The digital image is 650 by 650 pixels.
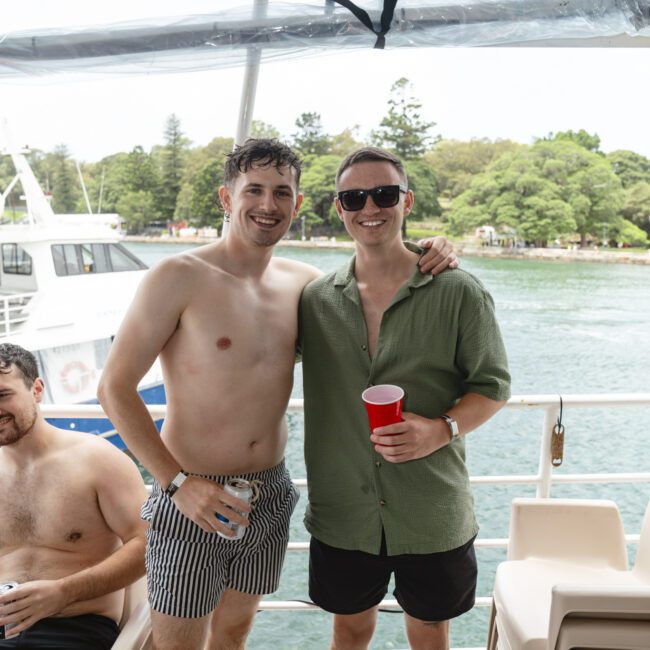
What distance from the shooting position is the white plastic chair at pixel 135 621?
1.43m

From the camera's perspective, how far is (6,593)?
4.87 feet

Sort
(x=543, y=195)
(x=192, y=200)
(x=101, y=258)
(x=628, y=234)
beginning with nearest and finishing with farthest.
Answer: (x=192, y=200)
(x=101, y=258)
(x=543, y=195)
(x=628, y=234)

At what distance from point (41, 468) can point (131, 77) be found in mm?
1155

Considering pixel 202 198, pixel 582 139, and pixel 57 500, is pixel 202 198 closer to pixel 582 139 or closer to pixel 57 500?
pixel 57 500

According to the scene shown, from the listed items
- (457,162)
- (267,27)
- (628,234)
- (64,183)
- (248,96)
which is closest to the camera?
(267,27)

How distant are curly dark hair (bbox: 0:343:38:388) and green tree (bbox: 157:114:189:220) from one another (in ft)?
22.8

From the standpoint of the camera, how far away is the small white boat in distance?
9.70m

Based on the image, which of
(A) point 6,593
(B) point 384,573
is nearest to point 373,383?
(B) point 384,573

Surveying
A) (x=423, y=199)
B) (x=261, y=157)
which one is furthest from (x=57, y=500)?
(x=423, y=199)

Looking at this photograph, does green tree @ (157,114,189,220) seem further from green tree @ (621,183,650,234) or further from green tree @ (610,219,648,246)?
green tree @ (621,183,650,234)

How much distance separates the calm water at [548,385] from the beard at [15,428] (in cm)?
529

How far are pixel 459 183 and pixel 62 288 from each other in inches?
351

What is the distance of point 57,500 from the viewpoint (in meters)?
1.66

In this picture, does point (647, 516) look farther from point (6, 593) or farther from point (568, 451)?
point (568, 451)
